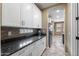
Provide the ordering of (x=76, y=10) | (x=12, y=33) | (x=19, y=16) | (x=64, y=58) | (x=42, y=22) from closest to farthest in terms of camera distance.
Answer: (x=64, y=58) < (x=76, y=10) < (x=19, y=16) < (x=12, y=33) < (x=42, y=22)

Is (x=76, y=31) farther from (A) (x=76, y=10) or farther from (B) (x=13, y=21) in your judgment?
(B) (x=13, y=21)

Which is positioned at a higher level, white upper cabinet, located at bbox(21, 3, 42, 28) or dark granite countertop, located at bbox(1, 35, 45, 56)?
white upper cabinet, located at bbox(21, 3, 42, 28)

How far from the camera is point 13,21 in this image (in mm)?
1666

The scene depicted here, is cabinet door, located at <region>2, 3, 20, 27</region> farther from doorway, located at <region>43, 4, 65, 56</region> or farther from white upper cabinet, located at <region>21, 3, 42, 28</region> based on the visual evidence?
doorway, located at <region>43, 4, 65, 56</region>

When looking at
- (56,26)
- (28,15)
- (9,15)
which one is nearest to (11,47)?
(9,15)

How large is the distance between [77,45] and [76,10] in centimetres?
32

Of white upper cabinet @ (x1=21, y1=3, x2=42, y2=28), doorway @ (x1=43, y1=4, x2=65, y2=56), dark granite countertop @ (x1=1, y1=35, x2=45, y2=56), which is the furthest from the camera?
doorway @ (x1=43, y1=4, x2=65, y2=56)

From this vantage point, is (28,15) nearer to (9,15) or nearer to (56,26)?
(9,15)

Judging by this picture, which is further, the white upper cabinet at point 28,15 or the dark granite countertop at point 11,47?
the white upper cabinet at point 28,15

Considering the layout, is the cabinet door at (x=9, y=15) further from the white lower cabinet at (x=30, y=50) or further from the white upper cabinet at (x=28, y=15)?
the white lower cabinet at (x=30, y=50)

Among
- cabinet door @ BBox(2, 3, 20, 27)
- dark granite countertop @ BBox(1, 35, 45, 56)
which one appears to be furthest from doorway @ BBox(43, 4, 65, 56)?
cabinet door @ BBox(2, 3, 20, 27)

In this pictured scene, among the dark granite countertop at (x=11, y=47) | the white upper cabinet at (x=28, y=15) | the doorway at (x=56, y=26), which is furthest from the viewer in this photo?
the doorway at (x=56, y=26)

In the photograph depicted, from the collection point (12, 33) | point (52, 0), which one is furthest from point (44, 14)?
point (52, 0)

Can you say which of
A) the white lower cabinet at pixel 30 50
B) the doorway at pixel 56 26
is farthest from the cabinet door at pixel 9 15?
the doorway at pixel 56 26
